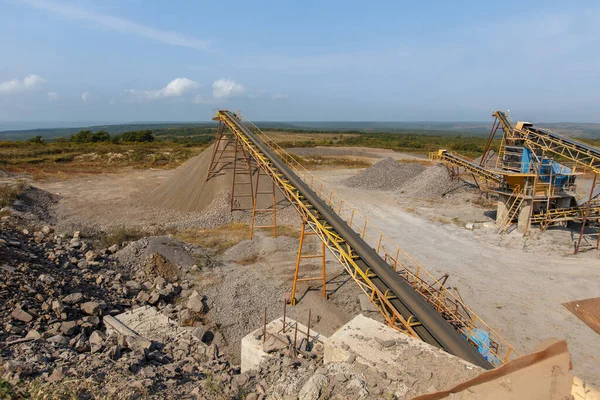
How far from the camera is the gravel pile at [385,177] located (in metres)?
31.8

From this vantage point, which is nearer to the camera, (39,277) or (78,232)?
(39,277)

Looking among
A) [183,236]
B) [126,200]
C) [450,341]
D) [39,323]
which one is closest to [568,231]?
[450,341]

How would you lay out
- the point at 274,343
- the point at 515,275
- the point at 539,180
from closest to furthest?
the point at 274,343 → the point at 515,275 → the point at 539,180

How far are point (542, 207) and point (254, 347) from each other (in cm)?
1864

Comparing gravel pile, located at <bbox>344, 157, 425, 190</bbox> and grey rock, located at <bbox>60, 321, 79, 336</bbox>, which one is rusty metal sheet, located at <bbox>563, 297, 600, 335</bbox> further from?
gravel pile, located at <bbox>344, 157, 425, 190</bbox>

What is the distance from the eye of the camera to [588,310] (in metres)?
12.3

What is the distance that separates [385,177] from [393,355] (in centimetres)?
2718

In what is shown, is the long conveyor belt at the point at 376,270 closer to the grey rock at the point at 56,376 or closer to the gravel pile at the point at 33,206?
the grey rock at the point at 56,376

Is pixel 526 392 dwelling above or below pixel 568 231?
above

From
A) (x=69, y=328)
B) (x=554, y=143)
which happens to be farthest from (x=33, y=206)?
(x=554, y=143)

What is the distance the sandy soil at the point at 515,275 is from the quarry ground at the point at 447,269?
0.12 feet

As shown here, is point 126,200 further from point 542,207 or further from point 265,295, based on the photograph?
point 542,207

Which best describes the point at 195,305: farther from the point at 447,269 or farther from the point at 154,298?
the point at 447,269

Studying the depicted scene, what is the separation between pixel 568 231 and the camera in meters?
19.4
